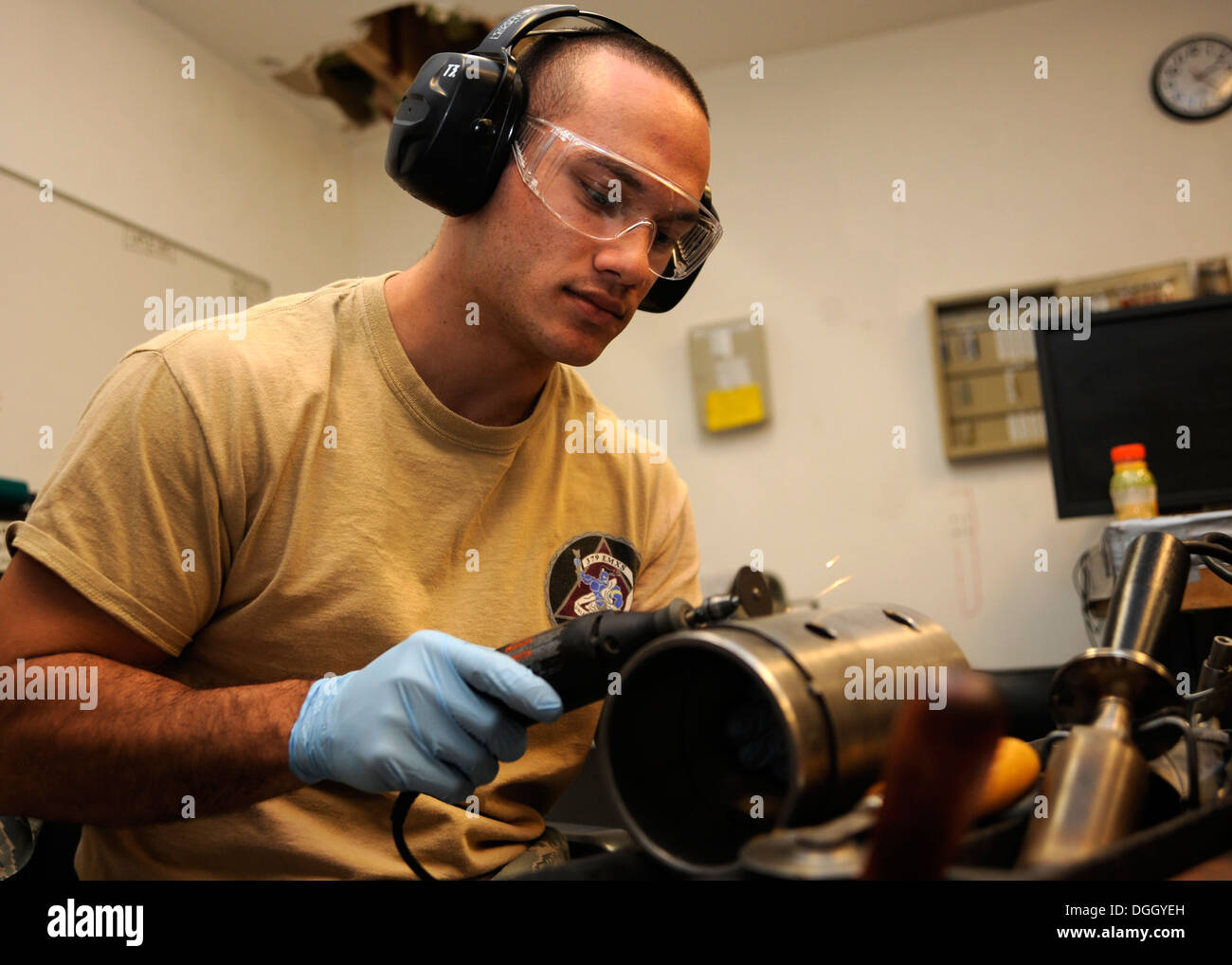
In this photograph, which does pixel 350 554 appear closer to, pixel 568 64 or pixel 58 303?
pixel 568 64

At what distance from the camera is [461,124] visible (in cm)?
114

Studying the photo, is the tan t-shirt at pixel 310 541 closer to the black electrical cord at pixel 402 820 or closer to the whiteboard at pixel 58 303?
the black electrical cord at pixel 402 820

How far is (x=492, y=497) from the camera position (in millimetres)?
1249

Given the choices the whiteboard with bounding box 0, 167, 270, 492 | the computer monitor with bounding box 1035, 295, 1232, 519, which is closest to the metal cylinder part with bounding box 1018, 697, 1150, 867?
the computer monitor with bounding box 1035, 295, 1232, 519

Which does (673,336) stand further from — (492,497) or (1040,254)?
(492,497)

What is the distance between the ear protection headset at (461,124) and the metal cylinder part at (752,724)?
75 centimetres

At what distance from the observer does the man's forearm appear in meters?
0.92

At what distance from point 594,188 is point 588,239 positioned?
0.19ft

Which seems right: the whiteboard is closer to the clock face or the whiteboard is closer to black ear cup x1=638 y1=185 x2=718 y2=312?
black ear cup x1=638 y1=185 x2=718 y2=312

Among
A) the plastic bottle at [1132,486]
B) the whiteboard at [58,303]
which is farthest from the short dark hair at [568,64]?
the whiteboard at [58,303]

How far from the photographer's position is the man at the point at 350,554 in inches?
36.2

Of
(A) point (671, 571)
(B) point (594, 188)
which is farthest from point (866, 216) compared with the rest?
(B) point (594, 188)

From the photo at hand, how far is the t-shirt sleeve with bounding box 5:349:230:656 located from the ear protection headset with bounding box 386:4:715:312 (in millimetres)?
378
